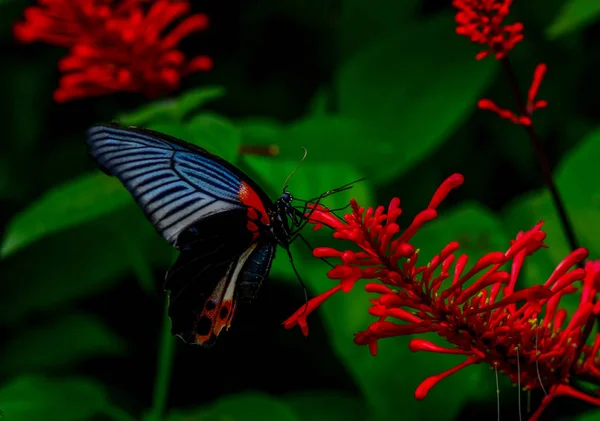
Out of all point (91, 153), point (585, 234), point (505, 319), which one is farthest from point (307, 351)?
point (505, 319)

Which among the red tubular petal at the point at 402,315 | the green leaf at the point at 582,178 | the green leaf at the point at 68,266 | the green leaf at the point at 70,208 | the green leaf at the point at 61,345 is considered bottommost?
the green leaf at the point at 61,345

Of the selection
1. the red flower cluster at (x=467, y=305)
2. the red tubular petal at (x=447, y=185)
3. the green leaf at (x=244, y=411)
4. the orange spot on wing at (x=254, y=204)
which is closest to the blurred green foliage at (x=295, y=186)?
the green leaf at (x=244, y=411)

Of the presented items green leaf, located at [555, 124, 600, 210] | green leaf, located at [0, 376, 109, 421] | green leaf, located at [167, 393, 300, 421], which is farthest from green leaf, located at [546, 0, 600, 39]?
green leaf, located at [0, 376, 109, 421]

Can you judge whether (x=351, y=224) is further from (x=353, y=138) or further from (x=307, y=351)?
(x=307, y=351)

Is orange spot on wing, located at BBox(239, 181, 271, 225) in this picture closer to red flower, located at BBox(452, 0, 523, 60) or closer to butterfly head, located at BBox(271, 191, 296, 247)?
butterfly head, located at BBox(271, 191, 296, 247)

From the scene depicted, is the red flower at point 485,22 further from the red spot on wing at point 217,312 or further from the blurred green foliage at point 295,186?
the blurred green foliage at point 295,186
